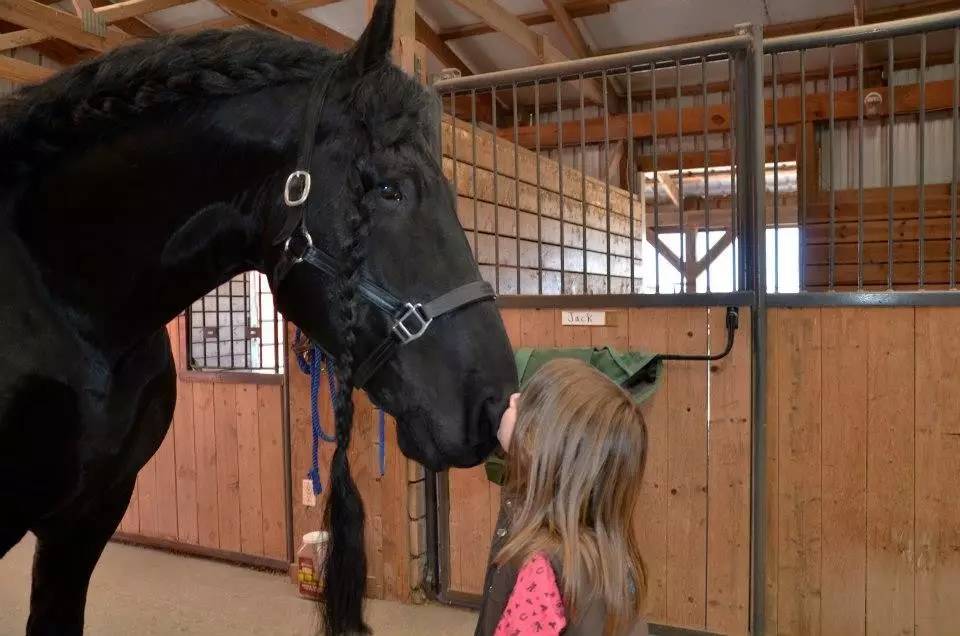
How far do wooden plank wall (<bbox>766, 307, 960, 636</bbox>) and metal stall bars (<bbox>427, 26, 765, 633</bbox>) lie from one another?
0.42 feet

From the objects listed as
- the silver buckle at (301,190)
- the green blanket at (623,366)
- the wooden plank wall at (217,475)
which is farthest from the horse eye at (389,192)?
the wooden plank wall at (217,475)

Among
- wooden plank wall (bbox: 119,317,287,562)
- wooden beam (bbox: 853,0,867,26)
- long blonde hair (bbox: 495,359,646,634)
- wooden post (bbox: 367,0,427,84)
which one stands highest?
wooden beam (bbox: 853,0,867,26)

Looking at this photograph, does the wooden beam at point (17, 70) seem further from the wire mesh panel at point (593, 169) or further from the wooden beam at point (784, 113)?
the wooden beam at point (784, 113)

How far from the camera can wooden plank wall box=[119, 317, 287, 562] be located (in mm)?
3160

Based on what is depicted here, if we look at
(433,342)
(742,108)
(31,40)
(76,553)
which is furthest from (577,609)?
(31,40)

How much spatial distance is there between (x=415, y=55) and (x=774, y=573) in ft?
7.54

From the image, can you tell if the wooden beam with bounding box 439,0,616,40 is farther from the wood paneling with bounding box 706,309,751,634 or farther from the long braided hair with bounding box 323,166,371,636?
the long braided hair with bounding box 323,166,371,636

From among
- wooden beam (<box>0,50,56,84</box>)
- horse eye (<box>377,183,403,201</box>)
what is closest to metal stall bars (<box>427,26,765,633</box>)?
horse eye (<box>377,183,403,201</box>)

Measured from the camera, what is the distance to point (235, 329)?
5.89m

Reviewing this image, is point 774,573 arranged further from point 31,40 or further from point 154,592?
point 31,40

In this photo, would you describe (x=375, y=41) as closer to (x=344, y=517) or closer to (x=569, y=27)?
(x=344, y=517)

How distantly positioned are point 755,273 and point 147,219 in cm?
185

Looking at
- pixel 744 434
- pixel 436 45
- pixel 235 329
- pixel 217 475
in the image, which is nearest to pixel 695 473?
pixel 744 434

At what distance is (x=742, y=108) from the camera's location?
223 centimetres
